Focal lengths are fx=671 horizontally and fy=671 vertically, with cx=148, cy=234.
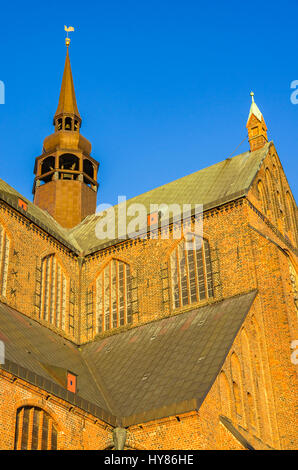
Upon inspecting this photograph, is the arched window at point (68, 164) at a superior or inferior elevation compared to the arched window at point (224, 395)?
superior

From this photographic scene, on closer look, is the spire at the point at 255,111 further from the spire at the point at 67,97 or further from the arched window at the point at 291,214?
the spire at the point at 67,97

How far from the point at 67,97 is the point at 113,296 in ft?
50.7

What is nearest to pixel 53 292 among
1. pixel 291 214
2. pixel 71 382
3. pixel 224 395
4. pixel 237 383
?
pixel 71 382

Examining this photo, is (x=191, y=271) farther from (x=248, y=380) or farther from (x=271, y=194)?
(x=248, y=380)

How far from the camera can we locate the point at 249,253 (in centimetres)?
2559

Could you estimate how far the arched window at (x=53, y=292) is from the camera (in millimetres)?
27359

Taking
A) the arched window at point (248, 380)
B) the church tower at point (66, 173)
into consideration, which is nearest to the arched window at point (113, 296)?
the church tower at point (66, 173)

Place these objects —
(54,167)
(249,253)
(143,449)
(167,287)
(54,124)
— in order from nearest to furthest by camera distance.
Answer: (143,449) → (249,253) → (167,287) → (54,167) → (54,124)

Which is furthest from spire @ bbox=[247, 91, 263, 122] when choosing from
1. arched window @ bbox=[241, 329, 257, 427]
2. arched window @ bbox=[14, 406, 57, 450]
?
arched window @ bbox=[14, 406, 57, 450]

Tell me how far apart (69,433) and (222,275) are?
9.28 meters
